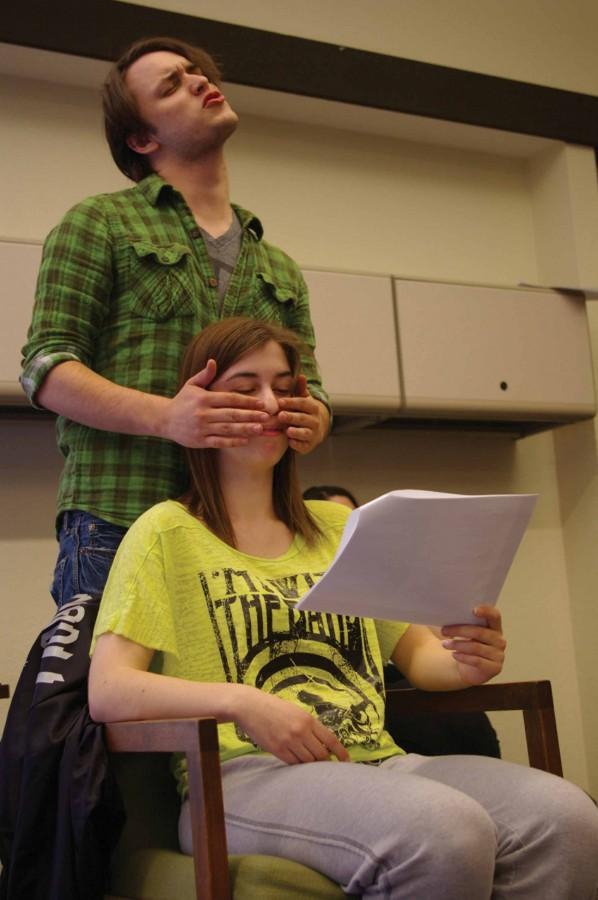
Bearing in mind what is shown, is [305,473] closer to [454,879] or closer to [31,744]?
[31,744]

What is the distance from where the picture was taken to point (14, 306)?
9.22ft

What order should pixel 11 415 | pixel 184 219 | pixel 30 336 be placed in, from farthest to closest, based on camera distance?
pixel 11 415 → pixel 184 219 → pixel 30 336

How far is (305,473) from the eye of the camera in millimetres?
3516

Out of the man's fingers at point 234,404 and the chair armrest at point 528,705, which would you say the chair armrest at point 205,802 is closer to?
the man's fingers at point 234,404

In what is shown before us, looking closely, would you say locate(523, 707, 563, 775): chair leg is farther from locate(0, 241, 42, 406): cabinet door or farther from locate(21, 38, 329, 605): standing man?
locate(0, 241, 42, 406): cabinet door

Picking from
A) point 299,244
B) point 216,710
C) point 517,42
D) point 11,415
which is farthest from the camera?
point 517,42

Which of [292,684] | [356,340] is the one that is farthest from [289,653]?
[356,340]

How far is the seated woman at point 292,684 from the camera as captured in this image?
1186 mm

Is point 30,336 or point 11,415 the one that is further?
point 11,415

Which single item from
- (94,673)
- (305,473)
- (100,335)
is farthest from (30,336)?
(305,473)

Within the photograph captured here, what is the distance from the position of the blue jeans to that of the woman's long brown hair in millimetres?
126

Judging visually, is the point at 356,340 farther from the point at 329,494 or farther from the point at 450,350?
the point at 329,494

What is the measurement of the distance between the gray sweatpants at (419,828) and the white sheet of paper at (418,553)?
21 cm

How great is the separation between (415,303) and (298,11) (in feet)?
3.63
